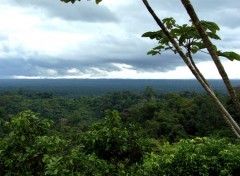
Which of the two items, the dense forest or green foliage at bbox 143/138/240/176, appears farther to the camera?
green foliage at bbox 143/138/240/176

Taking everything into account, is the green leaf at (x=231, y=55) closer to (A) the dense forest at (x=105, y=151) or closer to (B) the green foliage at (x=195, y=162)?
(A) the dense forest at (x=105, y=151)

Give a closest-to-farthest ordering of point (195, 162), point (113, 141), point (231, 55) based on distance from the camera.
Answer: point (231, 55)
point (113, 141)
point (195, 162)

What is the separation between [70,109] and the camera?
73688 millimetres

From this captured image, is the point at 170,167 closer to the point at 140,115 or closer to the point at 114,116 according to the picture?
the point at 114,116

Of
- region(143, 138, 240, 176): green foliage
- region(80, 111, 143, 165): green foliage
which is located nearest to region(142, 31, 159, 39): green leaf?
region(80, 111, 143, 165): green foliage

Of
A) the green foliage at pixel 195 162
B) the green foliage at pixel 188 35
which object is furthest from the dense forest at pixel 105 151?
the green foliage at pixel 188 35

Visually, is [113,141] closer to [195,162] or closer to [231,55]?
[195,162]

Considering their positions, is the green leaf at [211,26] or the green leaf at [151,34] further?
the green leaf at [151,34]

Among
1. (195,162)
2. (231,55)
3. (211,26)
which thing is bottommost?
(195,162)

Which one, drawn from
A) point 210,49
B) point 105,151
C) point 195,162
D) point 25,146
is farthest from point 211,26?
point 195,162

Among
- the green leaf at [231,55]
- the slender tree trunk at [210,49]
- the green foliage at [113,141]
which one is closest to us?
the slender tree trunk at [210,49]

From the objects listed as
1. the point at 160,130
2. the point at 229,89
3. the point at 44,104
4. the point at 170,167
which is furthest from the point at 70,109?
the point at 229,89

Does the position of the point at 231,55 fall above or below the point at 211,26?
below

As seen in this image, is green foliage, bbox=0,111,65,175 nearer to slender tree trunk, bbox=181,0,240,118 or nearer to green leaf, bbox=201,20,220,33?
green leaf, bbox=201,20,220,33
